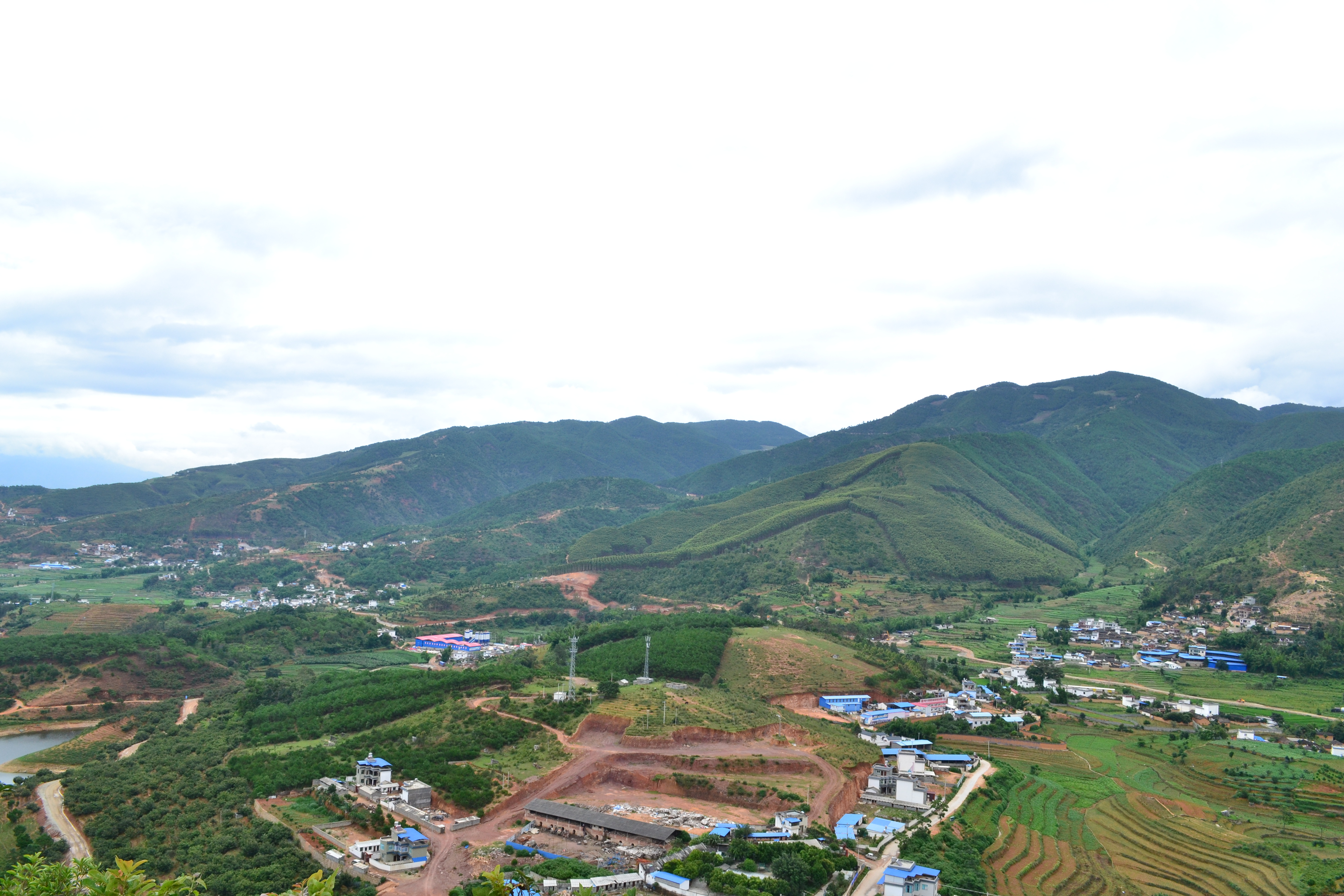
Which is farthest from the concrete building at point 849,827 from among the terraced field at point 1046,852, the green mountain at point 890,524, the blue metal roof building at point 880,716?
the green mountain at point 890,524

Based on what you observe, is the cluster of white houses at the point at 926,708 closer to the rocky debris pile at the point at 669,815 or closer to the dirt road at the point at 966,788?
the dirt road at the point at 966,788

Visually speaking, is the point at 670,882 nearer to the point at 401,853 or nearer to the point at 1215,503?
the point at 401,853

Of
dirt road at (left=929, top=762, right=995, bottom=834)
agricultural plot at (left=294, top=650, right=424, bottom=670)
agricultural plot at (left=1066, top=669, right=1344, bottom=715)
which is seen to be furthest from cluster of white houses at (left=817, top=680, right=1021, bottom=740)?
agricultural plot at (left=294, top=650, right=424, bottom=670)

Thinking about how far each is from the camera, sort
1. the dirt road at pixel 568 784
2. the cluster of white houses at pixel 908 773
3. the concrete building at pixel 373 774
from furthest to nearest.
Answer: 1. the cluster of white houses at pixel 908 773
2. the concrete building at pixel 373 774
3. the dirt road at pixel 568 784

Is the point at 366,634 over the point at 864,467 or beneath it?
beneath

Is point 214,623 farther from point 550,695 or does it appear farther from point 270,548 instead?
point 270,548

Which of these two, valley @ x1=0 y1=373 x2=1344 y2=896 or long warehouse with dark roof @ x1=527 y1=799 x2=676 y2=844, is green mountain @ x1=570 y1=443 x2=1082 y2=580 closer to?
valley @ x1=0 y1=373 x2=1344 y2=896

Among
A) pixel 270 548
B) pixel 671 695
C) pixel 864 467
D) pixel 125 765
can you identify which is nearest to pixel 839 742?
pixel 671 695
